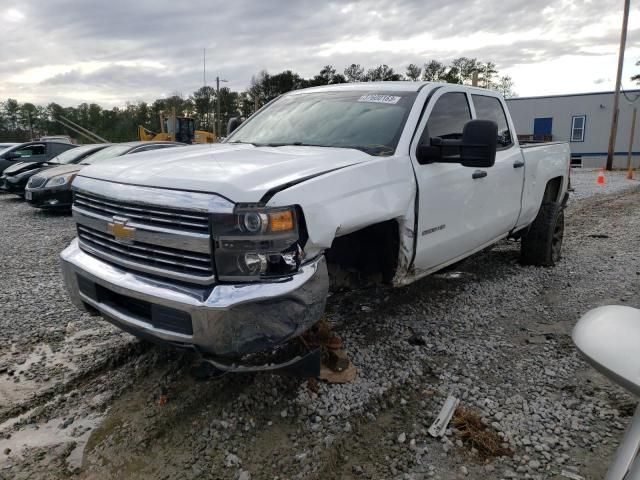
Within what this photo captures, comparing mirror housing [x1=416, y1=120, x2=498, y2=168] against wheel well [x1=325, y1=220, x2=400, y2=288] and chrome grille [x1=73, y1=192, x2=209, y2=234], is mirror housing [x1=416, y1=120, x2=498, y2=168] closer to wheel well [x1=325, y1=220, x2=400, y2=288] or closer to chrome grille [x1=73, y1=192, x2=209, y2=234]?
wheel well [x1=325, y1=220, x2=400, y2=288]

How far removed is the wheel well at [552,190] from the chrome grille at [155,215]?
469 cm

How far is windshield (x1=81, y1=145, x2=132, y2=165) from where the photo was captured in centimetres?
1097

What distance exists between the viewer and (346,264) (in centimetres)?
328

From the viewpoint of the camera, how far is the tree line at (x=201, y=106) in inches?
1698

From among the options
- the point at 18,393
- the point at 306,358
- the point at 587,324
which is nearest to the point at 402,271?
the point at 306,358

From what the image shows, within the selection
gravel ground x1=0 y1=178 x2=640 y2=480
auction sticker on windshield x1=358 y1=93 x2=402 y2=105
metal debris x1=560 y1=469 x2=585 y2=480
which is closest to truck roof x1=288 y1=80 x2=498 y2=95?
auction sticker on windshield x1=358 y1=93 x2=402 y2=105

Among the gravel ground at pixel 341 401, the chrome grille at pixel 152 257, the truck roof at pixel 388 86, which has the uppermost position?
the truck roof at pixel 388 86

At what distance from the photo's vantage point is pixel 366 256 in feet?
10.8

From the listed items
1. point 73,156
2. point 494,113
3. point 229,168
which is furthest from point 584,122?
point 229,168

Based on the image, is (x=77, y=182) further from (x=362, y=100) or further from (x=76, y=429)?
(x=362, y=100)

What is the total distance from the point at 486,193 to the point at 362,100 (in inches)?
52.5

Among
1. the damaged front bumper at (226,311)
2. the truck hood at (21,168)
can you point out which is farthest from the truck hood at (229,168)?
the truck hood at (21,168)

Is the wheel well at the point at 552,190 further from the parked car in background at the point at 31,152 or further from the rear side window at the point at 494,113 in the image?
the parked car in background at the point at 31,152

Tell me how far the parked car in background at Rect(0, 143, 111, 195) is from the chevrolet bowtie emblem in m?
10.2
